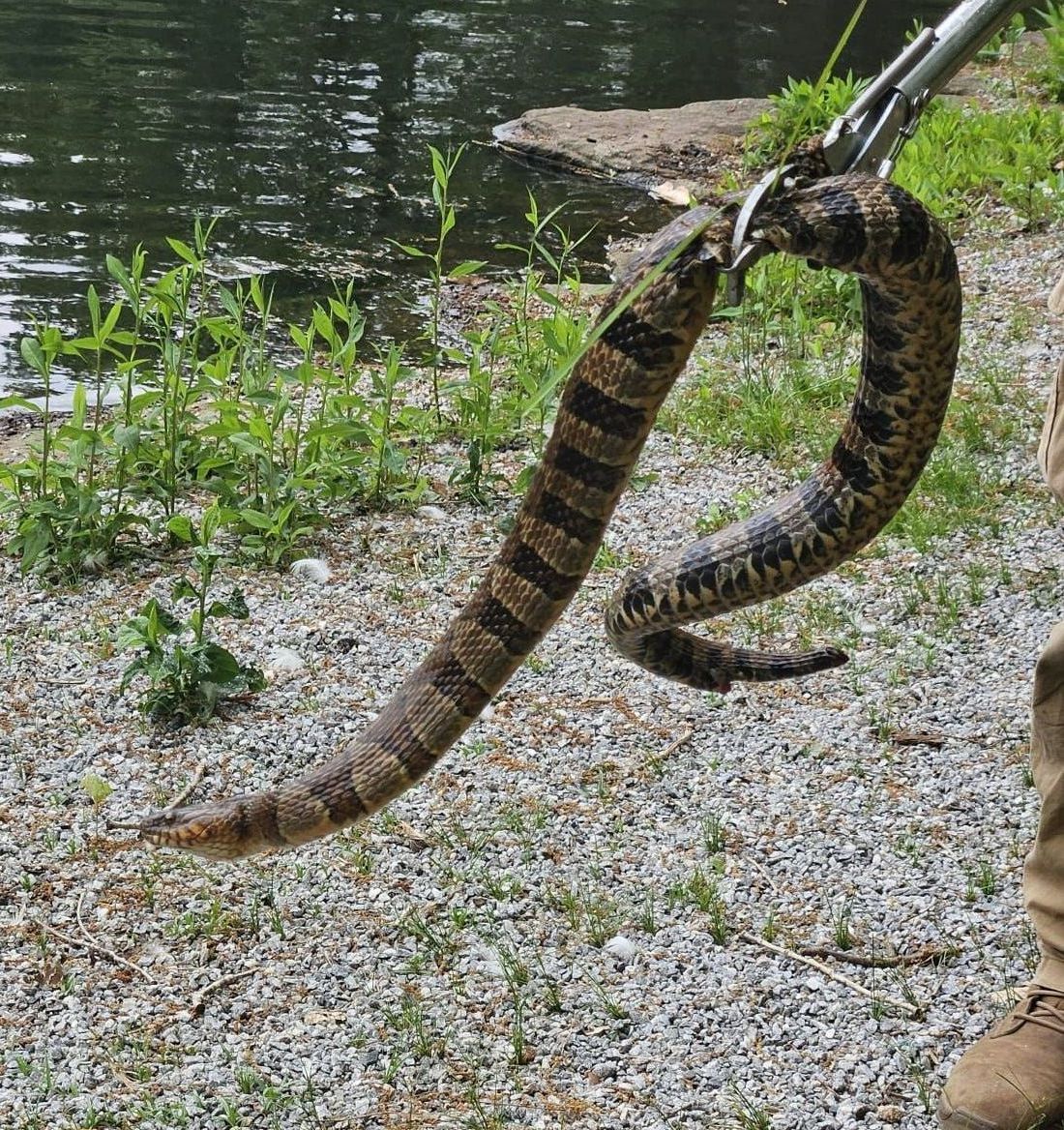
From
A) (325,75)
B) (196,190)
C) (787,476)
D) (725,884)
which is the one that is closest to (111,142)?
(196,190)

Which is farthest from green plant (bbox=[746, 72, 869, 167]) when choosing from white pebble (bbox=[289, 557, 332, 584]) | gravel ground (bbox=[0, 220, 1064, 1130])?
white pebble (bbox=[289, 557, 332, 584])

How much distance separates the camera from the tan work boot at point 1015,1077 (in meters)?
3.21

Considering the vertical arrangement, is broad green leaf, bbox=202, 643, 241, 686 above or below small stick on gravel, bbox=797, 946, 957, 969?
below

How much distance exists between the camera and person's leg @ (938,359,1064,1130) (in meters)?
3.23

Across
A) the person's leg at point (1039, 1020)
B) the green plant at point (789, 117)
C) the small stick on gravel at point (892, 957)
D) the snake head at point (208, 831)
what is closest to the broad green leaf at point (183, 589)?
the snake head at point (208, 831)

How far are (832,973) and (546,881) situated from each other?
0.87m

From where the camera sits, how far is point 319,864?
444 centimetres

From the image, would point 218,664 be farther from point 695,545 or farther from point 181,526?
point 695,545

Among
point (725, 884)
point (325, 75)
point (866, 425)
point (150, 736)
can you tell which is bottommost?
point (325, 75)

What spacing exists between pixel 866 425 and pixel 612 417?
562mm

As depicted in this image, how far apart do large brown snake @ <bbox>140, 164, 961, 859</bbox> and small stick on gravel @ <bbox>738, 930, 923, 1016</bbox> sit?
885mm

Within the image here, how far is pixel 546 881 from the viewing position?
429cm

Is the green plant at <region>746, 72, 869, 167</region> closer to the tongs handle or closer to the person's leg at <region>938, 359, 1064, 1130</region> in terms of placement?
the person's leg at <region>938, 359, 1064, 1130</region>

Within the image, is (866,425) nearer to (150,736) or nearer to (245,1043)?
(245,1043)
